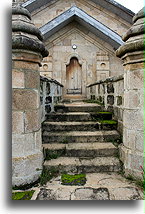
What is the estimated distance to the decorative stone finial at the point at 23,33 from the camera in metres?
2.02

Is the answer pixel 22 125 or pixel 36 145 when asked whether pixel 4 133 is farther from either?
pixel 36 145

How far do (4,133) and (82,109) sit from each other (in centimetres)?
255

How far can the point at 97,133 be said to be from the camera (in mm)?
3295

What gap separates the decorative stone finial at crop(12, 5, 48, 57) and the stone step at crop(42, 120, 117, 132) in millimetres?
1598

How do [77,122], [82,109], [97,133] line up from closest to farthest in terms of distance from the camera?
[97,133] → [77,122] → [82,109]

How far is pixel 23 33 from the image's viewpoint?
212 centimetres

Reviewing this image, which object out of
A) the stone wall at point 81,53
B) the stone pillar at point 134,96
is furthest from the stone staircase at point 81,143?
the stone wall at point 81,53

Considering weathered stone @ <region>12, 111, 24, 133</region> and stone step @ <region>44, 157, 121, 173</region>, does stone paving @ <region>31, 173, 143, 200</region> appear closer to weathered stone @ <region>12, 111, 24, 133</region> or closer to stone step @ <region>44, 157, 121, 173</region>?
stone step @ <region>44, 157, 121, 173</region>

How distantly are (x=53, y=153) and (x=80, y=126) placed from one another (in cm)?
88

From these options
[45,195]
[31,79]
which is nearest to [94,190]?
[45,195]

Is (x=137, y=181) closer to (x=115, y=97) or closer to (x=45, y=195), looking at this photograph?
(x=45, y=195)

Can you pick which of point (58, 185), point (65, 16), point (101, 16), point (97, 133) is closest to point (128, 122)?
point (97, 133)

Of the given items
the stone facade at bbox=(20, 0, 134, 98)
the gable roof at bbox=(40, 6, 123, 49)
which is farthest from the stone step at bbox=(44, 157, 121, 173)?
the gable roof at bbox=(40, 6, 123, 49)

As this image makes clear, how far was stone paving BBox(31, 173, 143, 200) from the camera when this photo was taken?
2.01 meters
